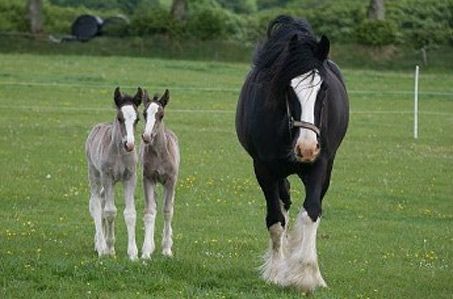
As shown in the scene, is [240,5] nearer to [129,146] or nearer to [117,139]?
[117,139]

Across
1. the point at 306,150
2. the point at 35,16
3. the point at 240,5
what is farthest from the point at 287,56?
the point at 240,5

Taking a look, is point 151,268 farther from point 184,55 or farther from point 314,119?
point 184,55

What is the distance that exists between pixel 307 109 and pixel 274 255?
1.90 metres

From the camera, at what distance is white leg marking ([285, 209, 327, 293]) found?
9.56 m

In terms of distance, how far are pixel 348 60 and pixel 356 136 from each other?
24.2 m

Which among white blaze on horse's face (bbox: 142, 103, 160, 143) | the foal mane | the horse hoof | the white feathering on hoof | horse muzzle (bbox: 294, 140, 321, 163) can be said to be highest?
the foal mane

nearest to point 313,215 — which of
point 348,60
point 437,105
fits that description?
point 437,105

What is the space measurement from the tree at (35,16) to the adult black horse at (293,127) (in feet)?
141

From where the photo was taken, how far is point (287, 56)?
32.3ft

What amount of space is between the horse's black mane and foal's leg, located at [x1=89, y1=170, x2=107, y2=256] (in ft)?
8.10

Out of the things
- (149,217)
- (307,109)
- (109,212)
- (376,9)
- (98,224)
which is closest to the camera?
(307,109)

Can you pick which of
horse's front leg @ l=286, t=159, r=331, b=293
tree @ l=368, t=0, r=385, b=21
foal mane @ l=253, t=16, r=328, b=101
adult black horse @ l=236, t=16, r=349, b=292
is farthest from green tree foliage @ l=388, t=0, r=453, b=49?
horse's front leg @ l=286, t=159, r=331, b=293

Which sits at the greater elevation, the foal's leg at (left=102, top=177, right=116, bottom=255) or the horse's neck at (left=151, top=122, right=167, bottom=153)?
the horse's neck at (left=151, top=122, right=167, bottom=153)

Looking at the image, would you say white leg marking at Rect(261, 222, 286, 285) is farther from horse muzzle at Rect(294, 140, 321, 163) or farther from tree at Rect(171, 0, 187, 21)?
tree at Rect(171, 0, 187, 21)
